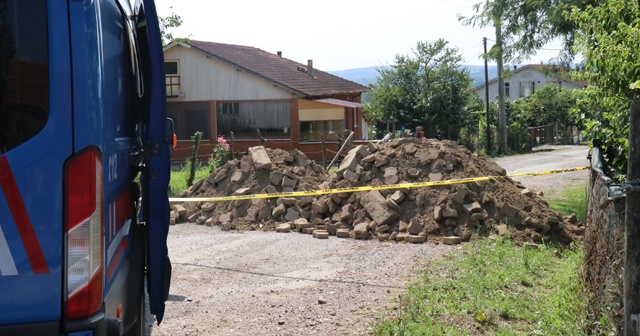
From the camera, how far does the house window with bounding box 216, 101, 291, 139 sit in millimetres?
41719

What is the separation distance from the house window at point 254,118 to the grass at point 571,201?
858 inches

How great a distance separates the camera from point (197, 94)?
4356cm

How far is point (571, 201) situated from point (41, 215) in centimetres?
1607

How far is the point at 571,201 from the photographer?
1827 cm

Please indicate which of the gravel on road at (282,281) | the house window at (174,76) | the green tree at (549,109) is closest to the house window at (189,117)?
the house window at (174,76)

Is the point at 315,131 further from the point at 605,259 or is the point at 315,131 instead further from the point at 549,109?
the point at 605,259

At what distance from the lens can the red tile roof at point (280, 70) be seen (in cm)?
4253

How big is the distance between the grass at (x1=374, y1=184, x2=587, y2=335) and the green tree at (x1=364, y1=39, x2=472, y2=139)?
34.8m

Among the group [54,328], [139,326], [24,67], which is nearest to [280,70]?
[139,326]

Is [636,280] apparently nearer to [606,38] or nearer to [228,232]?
[606,38]

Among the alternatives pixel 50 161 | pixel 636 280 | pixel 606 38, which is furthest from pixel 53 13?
pixel 606 38

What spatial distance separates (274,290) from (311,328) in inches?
69.6

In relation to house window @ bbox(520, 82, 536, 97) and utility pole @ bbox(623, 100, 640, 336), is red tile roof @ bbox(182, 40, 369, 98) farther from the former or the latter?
utility pole @ bbox(623, 100, 640, 336)

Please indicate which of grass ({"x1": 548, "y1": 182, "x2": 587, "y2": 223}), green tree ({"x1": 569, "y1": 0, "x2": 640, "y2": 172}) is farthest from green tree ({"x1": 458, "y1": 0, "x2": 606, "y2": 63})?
green tree ({"x1": 569, "y1": 0, "x2": 640, "y2": 172})
